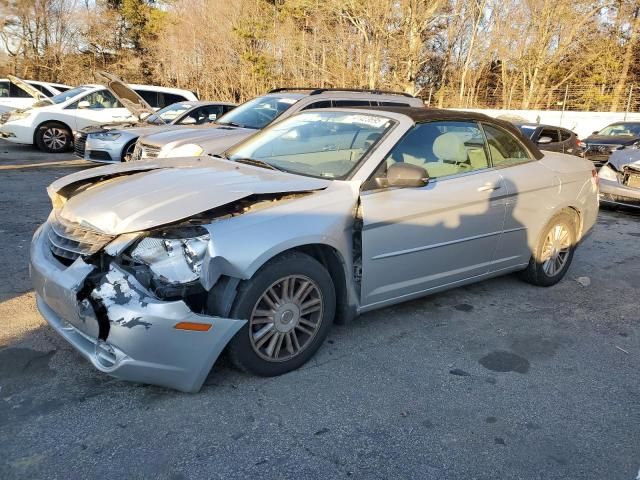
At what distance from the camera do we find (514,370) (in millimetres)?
3473

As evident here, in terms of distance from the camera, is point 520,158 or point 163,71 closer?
point 520,158

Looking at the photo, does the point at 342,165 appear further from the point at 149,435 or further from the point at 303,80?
A: the point at 303,80

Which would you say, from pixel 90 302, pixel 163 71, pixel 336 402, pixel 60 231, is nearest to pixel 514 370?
pixel 336 402

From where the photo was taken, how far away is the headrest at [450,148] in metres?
4.11

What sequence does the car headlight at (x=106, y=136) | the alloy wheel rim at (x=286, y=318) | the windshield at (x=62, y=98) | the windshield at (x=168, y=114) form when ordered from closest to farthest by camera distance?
the alloy wheel rim at (x=286, y=318)
the car headlight at (x=106, y=136)
the windshield at (x=168, y=114)
the windshield at (x=62, y=98)

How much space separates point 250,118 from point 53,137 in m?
7.21

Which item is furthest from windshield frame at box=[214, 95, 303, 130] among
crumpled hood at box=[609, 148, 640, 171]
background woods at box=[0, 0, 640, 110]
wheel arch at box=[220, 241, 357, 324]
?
background woods at box=[0, 0, 640, 110]

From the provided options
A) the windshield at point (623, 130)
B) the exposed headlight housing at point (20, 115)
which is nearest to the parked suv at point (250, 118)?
the exposed headlight housing at point (20, 115)

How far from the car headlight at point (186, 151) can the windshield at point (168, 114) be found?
375 cm

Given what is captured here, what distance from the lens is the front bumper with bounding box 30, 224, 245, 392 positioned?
2643mm

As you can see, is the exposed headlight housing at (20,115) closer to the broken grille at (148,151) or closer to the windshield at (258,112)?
the broken grille at (148,151)

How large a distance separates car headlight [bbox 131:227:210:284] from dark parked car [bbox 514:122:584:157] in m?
11.1

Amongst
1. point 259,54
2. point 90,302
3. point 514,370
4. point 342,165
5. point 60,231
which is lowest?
point 514,370

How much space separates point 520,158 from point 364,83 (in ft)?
73.9
